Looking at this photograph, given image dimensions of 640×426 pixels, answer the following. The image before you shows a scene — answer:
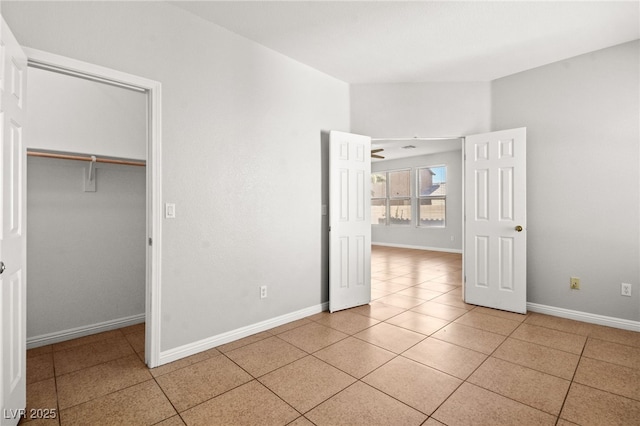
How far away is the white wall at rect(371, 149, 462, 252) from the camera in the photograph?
836 cm

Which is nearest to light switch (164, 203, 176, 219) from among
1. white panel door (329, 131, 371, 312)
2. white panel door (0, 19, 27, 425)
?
white panel door (0, 19, 27, 425)

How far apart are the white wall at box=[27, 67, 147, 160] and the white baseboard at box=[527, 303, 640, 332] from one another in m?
4.73

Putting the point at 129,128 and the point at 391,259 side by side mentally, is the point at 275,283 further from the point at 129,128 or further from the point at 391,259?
the point at 391,259

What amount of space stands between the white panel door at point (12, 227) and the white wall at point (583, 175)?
452 cm

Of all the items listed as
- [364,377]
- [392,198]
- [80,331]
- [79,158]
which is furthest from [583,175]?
[392,198]

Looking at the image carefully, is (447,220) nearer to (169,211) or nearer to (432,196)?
(432,196)

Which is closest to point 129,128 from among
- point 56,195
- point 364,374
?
point 56,195

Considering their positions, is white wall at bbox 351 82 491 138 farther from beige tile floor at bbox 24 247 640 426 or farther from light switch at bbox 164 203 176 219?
light switch at bbox 164 203 176 219

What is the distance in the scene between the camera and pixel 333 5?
8.32 ft

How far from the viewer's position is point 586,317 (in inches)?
131

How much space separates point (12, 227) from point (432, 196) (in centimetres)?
874

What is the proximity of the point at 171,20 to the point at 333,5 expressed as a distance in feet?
4.32

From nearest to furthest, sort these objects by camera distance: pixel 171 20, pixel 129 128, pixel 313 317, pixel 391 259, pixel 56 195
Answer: pixel 171 20 → pixel 56 195 → pixel 129 128 → pixel 313 317 → pixel 391 259

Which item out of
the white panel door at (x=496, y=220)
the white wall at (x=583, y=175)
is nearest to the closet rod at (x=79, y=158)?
the white panel door at (x=496, y=220)
